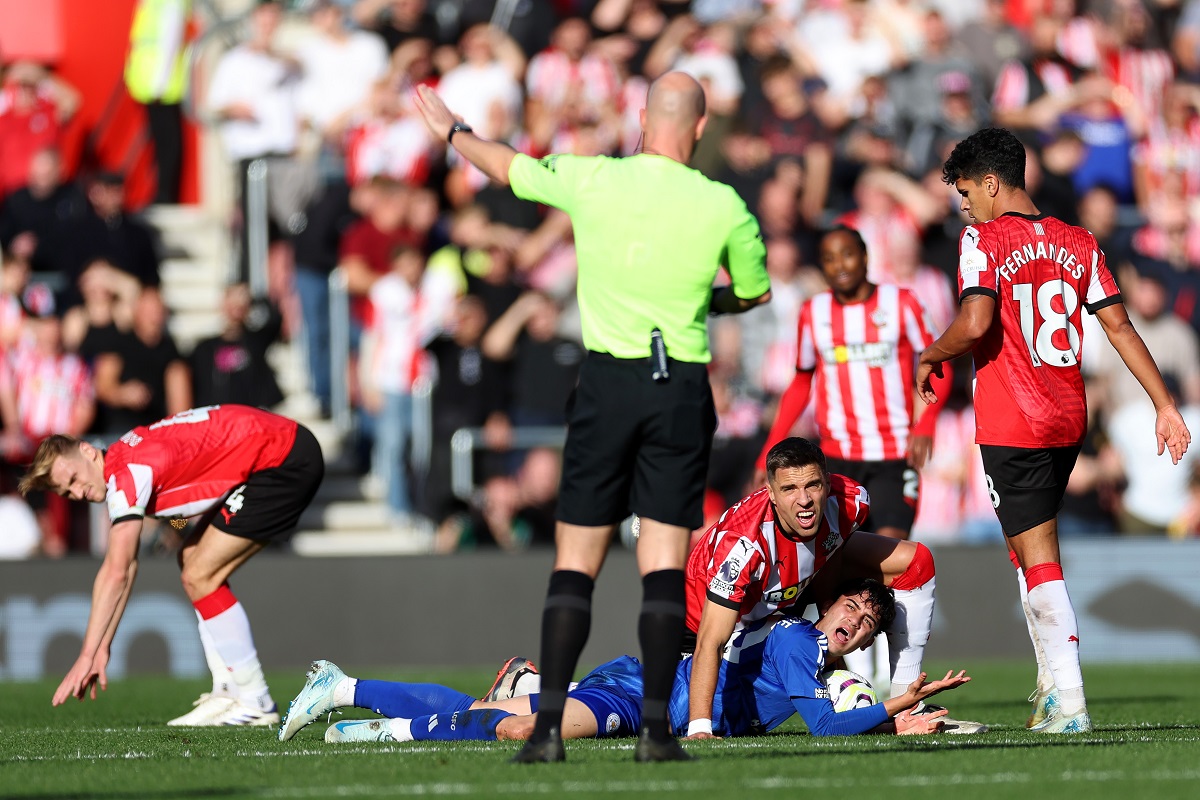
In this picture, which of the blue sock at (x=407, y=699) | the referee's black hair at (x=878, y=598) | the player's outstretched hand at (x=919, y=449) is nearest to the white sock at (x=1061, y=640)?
the referee's black hair at (x=878, y=598)

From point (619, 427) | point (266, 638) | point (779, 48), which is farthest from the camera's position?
point (779, 48)

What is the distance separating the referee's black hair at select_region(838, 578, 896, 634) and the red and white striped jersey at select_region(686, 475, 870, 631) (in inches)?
6.9

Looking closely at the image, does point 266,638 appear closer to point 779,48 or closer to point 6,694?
point 6,694

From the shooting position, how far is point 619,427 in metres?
5.77

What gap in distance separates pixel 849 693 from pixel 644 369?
6.47ft

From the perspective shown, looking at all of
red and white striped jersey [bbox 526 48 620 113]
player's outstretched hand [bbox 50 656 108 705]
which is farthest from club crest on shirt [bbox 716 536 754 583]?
red and white striped jersey [bbox 526 48 620 113]

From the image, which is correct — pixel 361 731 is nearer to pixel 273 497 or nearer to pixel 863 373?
pixel 273 497

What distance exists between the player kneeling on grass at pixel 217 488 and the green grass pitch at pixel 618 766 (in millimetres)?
464

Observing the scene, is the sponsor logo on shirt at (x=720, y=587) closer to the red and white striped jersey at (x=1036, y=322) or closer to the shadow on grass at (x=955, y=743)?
the shadow on grass at (x=955, y=743)

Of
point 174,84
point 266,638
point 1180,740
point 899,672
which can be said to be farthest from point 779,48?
point 1180,740

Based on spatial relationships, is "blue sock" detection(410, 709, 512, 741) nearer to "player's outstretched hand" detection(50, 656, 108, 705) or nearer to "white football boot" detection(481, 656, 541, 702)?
"white football boot" detection(481, 656, 541, 702)

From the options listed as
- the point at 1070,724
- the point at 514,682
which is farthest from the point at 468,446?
the point at 1070,724

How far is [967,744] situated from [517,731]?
174 centimetres

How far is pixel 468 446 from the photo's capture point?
13.7 metres
